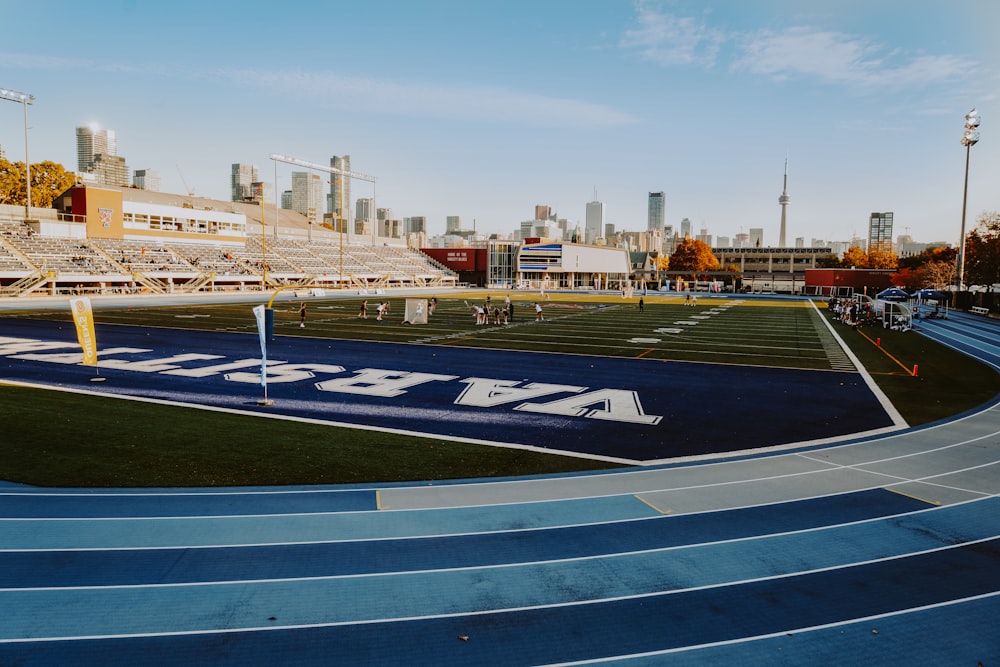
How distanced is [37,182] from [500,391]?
96.2 m

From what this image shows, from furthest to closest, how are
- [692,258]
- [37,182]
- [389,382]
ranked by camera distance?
1. [692,258]
2. [37,182]
3. [389,382]

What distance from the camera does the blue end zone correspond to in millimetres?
12828

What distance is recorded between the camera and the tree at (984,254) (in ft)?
168

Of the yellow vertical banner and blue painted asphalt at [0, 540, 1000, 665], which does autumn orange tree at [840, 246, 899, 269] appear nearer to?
the yellow vertical banner

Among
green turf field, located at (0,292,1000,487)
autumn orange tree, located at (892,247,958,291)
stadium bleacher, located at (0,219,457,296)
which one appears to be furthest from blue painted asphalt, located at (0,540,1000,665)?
autumn orange tree, located at (892,247,958,291)

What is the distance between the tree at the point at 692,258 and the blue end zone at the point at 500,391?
119 meters

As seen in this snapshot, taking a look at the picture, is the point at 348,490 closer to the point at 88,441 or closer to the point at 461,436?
the point at 461,436

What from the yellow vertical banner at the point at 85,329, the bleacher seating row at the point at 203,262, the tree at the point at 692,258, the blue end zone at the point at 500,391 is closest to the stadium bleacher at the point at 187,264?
the bleacher seating row at the point at 203,262

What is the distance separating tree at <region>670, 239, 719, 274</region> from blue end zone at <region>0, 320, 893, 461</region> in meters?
119

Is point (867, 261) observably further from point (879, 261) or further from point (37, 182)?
point (37, 182)

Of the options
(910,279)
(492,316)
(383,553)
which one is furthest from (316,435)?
(910,279)

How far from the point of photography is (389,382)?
1808 cm

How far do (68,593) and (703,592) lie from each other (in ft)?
20.5

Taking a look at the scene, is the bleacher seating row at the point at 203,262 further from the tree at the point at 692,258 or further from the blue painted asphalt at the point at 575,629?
the blue painted asphalt at the point at 575,629
